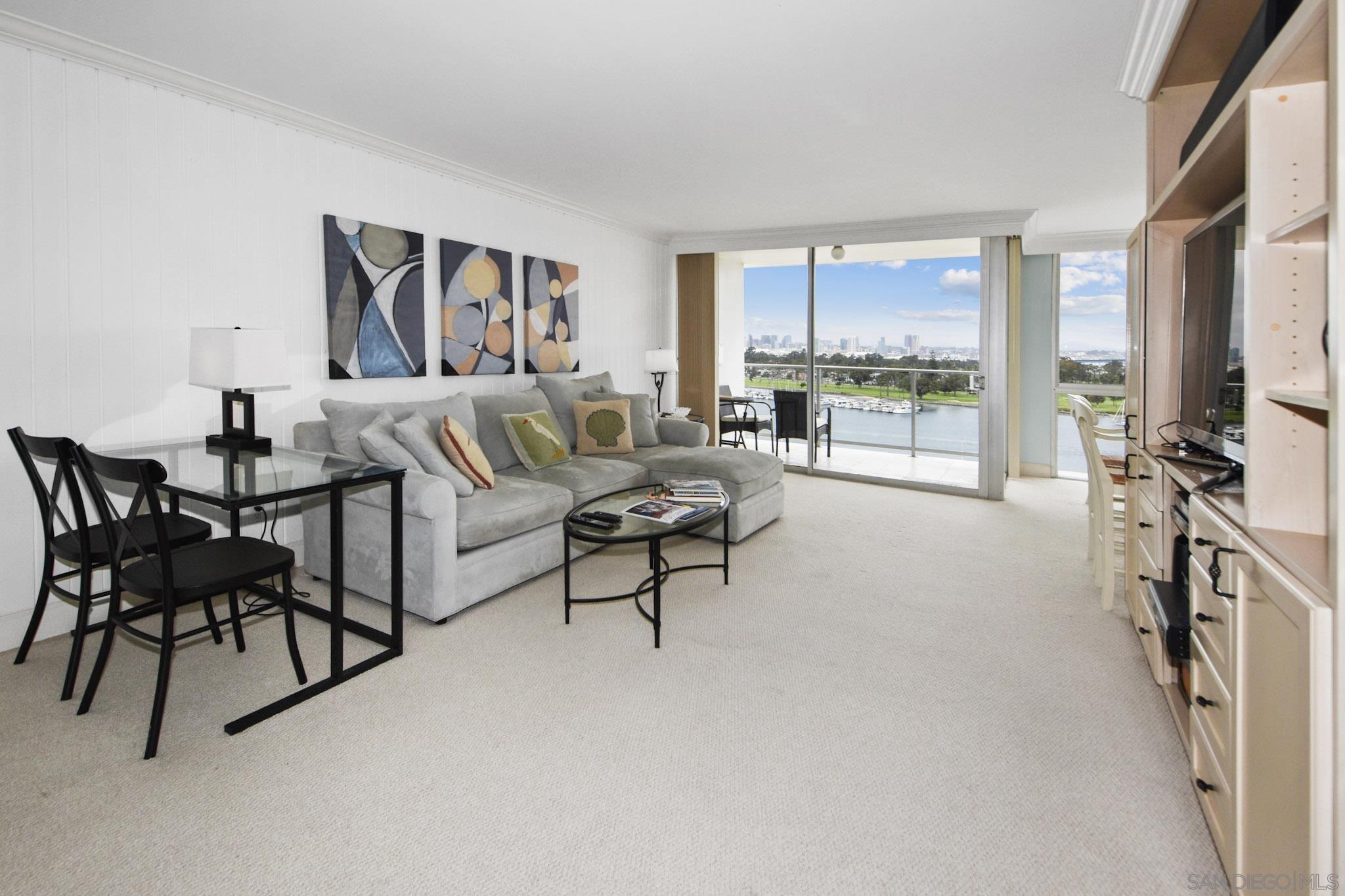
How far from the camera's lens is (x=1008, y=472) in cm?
700

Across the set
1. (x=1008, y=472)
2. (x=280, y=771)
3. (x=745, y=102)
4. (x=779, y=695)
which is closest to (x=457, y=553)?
(x=280, y=771)

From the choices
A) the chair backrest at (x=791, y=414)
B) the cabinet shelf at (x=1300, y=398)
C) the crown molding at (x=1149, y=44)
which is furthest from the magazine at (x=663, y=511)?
the chair backrest at (x=791, y=414)

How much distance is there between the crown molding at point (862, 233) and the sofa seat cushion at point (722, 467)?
2.71m

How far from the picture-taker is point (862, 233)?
6406 mm

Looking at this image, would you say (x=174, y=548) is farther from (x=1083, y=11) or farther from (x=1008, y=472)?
(x=1008, y=472)

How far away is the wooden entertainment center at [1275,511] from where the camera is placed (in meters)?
1.10

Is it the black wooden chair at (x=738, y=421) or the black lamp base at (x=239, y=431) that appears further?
the black wooden chair at (x=738, y=421)

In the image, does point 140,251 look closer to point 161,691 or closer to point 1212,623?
point 161,691

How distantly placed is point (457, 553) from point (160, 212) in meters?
2.03

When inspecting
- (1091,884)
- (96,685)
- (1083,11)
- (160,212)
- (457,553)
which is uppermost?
(1083,11)

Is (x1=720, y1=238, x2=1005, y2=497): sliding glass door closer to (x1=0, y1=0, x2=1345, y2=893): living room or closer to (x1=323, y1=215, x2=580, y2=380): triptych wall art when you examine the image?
(x1=0, y1=0, x2=1345, y2=893): living room

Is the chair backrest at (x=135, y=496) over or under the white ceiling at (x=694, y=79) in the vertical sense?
under

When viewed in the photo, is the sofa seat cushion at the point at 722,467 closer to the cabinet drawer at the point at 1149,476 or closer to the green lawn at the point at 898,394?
the cabinet drawer at the point at 1149,476

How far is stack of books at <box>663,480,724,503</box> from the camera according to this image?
11.6 ft
